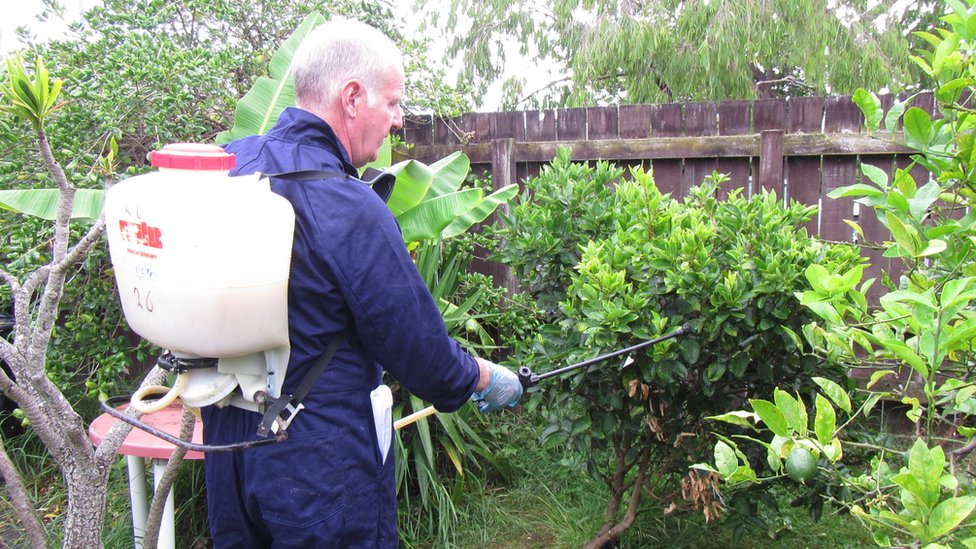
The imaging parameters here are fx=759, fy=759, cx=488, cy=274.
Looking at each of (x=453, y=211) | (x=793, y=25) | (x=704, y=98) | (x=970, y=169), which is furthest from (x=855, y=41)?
(x=970, y=169)

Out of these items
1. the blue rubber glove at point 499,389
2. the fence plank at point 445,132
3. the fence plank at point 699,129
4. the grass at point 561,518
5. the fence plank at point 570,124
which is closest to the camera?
the blue rubber glove at point 499,389

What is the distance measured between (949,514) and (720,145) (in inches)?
142

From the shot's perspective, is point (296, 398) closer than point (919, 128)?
No

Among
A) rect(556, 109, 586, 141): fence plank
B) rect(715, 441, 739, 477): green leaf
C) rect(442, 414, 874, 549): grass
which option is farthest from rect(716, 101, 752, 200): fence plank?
rect(715, 441, 739, 477): green leaf

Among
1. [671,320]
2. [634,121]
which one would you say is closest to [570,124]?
[634,121]

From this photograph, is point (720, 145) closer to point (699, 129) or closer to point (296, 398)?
point (699, 129)

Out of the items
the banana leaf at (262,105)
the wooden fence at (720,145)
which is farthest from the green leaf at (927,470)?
the wooden fence at (720,145)

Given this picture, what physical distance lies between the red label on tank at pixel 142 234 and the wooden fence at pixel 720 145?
332cm

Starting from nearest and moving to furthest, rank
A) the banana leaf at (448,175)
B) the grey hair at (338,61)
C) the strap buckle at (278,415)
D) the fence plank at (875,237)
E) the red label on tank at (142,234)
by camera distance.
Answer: the red label on tank at (142,234) → the strap buckle at (278,415) → the grey hair at (338,61) → the banana leaf at (448,175) → the fence plank at (875,237)

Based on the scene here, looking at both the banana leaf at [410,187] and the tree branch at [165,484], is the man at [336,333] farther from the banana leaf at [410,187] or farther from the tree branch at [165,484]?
the banana leaf at [410,187]

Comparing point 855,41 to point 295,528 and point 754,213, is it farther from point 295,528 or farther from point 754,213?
point 295,528

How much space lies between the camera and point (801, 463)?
58.3 inches

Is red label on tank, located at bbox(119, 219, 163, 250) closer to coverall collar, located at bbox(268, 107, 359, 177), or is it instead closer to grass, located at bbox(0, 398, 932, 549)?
coverall collar, located at bbox(268, 107, 359, 177)

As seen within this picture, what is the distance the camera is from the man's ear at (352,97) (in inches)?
80.8
